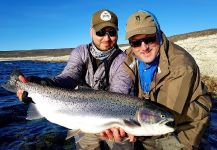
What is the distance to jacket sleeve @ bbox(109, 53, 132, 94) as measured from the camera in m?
5.66

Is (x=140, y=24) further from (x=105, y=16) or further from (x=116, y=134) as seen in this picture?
(x=116, y=134)

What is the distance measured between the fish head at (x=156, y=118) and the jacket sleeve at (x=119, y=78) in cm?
108

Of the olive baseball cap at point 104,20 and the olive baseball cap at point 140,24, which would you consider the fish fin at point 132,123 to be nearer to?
the olive baseball cap at point 140,24

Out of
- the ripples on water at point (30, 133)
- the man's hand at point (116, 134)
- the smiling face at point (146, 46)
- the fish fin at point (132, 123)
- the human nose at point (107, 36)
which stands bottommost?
the ripples on water at point (30, 133)

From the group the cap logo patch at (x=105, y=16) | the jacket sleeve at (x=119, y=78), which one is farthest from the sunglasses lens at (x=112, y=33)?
the jacket sleeve at (x=119, y=78)

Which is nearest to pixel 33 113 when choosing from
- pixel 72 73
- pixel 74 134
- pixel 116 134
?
pixel 74 134

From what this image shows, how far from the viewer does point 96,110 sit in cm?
484

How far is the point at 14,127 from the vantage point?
28.0 feet

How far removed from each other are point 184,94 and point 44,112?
2.05 metres

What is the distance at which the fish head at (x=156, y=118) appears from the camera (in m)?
4.47

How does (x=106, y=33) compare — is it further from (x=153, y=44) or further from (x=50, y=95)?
(x=50, y=95)

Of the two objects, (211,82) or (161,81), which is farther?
(211,82)

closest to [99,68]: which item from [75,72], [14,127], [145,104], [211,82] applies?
[75,72]

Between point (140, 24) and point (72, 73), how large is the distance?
1.54 meters
